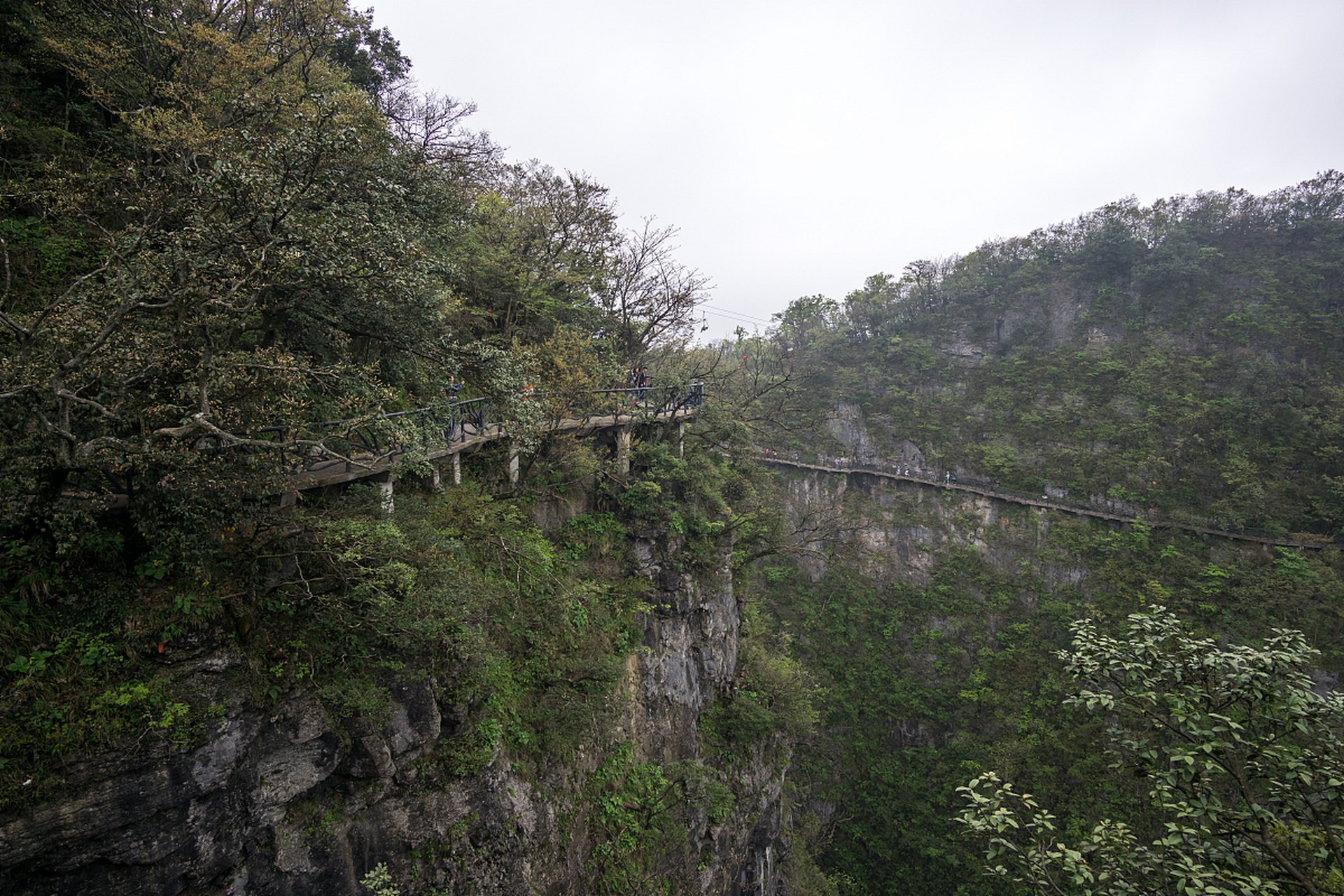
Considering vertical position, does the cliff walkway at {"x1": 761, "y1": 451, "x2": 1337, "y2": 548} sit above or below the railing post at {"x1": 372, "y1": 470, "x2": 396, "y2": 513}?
below

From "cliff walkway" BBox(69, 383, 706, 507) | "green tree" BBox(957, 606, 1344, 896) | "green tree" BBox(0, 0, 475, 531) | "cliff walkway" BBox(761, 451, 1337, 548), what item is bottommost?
"cliff walkway" BBox(761, 451, 1337, 548)

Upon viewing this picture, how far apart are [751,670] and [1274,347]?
34378 mm

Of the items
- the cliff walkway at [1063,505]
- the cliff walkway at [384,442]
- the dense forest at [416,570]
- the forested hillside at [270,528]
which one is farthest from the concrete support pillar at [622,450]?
the cliff walkway at [1063,505]

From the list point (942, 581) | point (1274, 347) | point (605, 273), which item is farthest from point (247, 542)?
point (1274, 347)

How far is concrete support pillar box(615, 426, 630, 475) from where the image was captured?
45.1ft

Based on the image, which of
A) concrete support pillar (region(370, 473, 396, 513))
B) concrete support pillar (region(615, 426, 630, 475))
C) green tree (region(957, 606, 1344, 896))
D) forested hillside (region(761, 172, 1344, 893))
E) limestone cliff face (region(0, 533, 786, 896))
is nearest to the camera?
green tree (region(957, 606, 1344, 896))

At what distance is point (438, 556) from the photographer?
6715mm

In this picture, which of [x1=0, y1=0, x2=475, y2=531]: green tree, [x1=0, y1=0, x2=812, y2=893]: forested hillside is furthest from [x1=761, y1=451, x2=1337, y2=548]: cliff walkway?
[x1=0, y1=0, x2=475, y2=531]: green tree

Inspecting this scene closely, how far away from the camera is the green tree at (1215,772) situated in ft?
13.5

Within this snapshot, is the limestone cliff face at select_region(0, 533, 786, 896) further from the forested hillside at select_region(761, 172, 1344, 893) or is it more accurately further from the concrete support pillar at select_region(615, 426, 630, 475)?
the forested hillside at select_region(761, 172, 1344, 893)

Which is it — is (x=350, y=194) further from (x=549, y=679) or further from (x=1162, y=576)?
(x=1162, y=576)

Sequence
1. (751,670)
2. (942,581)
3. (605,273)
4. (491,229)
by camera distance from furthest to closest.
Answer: (942,581) → (751,670) → (605,273) → (491,229)

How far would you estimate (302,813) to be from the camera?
19.4 feet

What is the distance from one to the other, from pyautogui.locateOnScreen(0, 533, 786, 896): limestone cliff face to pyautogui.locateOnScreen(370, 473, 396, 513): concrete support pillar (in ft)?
7.82
